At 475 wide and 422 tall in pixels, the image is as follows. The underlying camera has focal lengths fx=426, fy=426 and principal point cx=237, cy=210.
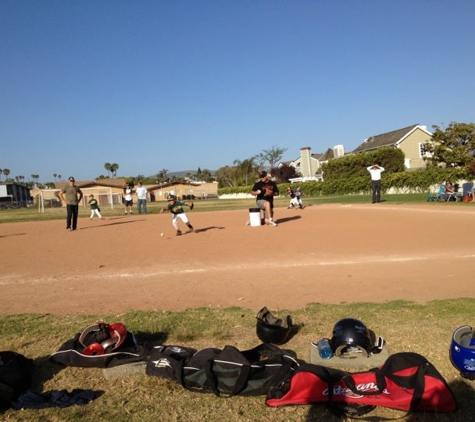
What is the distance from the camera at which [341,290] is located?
22.5ft

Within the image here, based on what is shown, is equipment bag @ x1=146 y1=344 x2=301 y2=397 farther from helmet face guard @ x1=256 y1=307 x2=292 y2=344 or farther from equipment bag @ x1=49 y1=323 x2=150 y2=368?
helmet face guard @ x1=256 y1=307 x2=292 y2=344

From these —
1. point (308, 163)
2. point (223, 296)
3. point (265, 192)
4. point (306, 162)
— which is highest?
point (306, 162)

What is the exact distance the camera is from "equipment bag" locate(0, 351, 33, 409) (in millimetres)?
3361

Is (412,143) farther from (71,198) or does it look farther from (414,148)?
(71,198)

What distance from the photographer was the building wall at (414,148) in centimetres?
5966

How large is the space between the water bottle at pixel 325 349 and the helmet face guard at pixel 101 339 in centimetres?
195

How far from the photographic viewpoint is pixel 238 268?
29.1 ft

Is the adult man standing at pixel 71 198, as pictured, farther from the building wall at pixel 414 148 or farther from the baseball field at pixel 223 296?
the building wall at pixel 414 148

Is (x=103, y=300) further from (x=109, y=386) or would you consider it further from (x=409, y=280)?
(x=409, y=280)

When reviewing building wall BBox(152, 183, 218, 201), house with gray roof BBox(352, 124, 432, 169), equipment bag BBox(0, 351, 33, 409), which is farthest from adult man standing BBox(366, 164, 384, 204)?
building wall BBox(152, 183, 218, 201)

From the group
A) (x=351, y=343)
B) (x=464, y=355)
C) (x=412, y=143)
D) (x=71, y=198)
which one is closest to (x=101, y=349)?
(x=351, y=343)

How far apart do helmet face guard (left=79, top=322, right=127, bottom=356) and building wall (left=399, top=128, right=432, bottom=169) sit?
201 feet

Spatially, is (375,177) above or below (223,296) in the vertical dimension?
above

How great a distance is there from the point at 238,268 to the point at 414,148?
57.8m
